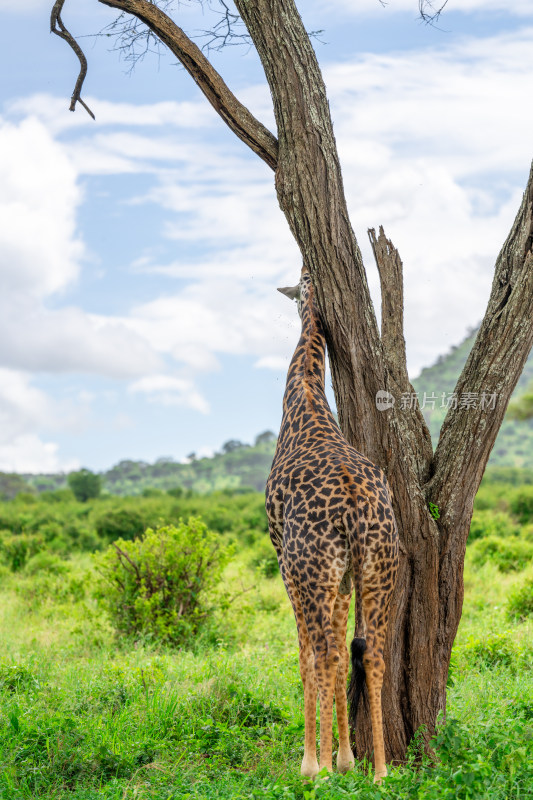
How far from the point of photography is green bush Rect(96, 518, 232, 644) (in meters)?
8.57

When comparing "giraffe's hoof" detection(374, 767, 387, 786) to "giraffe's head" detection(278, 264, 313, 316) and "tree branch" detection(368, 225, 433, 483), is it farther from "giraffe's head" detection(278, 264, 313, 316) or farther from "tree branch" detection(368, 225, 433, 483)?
"giraffe's head" detection(278, 264, 313, 316)

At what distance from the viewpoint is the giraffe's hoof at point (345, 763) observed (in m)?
4.44

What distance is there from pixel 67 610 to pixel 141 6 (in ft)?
23.7

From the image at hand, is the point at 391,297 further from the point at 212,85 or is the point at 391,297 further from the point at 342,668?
the point at 342,668

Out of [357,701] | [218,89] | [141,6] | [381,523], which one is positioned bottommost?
[357,701]

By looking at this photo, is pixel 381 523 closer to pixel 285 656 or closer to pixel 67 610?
pixel 285 656

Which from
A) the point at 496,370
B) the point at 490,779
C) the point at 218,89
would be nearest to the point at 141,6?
the point at 218,89

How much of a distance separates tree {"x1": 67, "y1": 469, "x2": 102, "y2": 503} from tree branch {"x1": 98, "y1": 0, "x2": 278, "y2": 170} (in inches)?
985

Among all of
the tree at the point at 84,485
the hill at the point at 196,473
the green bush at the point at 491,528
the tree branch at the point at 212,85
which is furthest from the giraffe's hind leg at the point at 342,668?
the hill at the point at 196,473

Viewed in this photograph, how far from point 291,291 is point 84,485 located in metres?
25.4

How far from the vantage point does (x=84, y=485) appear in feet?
97.0

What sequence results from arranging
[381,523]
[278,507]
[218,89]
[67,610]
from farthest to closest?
1. [67,610]
2. [218,89]
3. [278,507]
4. [381,523]

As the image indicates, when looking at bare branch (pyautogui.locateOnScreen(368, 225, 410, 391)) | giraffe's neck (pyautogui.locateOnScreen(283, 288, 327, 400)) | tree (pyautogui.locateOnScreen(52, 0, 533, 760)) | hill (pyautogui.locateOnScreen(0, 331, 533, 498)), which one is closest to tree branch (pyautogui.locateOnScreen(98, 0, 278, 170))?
tree (pyautogui.locateOnScreen(52, 0, 533, 760))

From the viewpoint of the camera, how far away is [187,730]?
553cm
